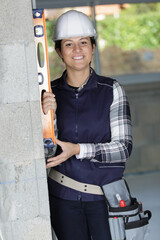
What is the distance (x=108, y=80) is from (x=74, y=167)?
1.50ft

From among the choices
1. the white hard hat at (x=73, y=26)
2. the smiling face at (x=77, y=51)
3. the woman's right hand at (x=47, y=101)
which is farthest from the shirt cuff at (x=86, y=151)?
the white hard hat at (x=73, y=26)

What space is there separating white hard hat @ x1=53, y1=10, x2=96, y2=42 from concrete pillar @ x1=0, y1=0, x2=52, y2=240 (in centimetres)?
37

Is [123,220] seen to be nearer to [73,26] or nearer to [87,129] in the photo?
[87,129]

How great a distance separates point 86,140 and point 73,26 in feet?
1.77

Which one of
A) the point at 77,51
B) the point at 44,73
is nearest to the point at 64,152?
the point at 44,73

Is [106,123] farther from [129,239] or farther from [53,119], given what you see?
[129,239]

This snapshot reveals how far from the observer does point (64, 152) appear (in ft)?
5.92

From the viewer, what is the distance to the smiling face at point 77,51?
1908mm

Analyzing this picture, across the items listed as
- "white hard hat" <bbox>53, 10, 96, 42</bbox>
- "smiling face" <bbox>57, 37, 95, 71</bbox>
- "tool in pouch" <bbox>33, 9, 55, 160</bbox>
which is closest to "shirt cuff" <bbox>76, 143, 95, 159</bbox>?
"tool in pouch" <bbox>33, 9, 55, 160</bbox>

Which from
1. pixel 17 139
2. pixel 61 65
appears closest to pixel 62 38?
pixel 17 139

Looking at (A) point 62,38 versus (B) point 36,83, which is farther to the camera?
(A) point 62,38

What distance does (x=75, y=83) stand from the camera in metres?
2.02

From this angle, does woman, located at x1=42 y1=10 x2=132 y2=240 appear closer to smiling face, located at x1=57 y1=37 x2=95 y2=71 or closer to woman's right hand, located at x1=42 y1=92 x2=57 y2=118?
smiling face, located at x1=57 y1=37 x2=95 y2=71

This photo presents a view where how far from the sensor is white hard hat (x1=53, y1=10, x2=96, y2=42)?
190 centimetres
